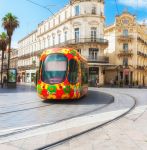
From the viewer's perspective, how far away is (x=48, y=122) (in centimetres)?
1010

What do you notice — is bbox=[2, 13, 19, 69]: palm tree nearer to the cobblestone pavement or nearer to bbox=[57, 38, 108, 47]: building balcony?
bbox=[57, 38, 108, 47]: building balcony

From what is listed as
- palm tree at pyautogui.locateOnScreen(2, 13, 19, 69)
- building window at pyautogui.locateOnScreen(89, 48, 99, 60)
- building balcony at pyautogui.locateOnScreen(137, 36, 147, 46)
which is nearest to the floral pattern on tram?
palm tree at pyautogui.locateOnScreen(2, 13, 19, 69)

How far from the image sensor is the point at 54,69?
1641cm

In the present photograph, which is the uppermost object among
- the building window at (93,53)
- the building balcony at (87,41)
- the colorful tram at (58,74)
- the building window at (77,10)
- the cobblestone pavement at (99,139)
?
the building window at (77,10)

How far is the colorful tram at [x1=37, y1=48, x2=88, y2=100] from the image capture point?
1620cm

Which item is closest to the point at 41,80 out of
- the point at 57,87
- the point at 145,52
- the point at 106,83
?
the point at 57,87

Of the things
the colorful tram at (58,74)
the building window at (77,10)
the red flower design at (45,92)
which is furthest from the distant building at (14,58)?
the red flower design at (45,92)

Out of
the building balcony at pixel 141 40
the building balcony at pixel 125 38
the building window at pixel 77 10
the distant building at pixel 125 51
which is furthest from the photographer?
the building balcony at pixel 141 40

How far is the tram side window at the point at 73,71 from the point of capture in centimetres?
1645

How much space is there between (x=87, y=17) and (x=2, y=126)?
139 ft

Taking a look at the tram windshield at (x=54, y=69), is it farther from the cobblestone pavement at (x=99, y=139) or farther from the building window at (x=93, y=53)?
the building window at (x=93, y=53)

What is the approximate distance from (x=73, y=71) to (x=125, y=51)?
41.5 m

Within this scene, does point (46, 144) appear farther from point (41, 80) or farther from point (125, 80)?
point (125, 80)

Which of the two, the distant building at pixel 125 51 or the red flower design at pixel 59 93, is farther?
the distant building at pixel 125 51
